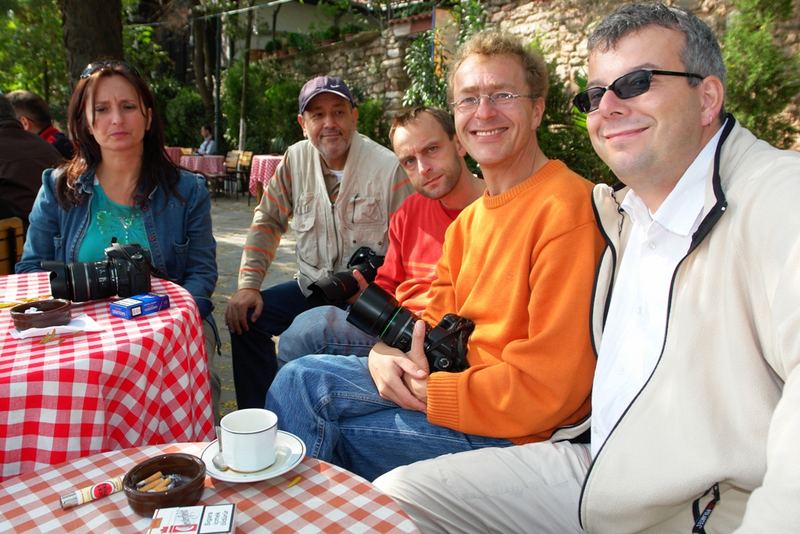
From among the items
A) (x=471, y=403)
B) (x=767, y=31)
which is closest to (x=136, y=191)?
(x=471, y=403)

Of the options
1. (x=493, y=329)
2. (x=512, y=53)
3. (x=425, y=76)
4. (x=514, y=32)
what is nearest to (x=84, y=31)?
(x=512, y=53)

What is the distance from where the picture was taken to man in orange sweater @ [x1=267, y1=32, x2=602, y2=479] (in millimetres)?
1735

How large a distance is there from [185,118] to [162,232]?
18.3 meters

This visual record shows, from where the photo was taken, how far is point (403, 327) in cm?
207

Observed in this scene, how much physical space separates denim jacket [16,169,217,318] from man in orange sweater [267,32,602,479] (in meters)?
1.08

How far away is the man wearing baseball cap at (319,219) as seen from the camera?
329 centimetres

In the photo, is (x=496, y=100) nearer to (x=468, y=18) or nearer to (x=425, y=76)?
(x=468, y=18)

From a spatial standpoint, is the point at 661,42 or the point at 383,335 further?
the point at 383,335

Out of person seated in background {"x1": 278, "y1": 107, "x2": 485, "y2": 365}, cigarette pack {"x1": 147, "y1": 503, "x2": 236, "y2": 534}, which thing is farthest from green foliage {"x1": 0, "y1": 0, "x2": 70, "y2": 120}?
cigarette pack {"x1": 147, "y1": 503, "x2": 236, "y2": 534}

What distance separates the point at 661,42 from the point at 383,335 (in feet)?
3.97

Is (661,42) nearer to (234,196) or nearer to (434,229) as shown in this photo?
(434,229)

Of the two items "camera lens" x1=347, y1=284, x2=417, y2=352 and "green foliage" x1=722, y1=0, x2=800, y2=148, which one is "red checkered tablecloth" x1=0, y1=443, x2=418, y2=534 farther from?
"green foliage" x1=722, y1=0, x2=800, y2=148

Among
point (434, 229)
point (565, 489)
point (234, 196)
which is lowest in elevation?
point (234, 196)

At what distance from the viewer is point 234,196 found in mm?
14531
